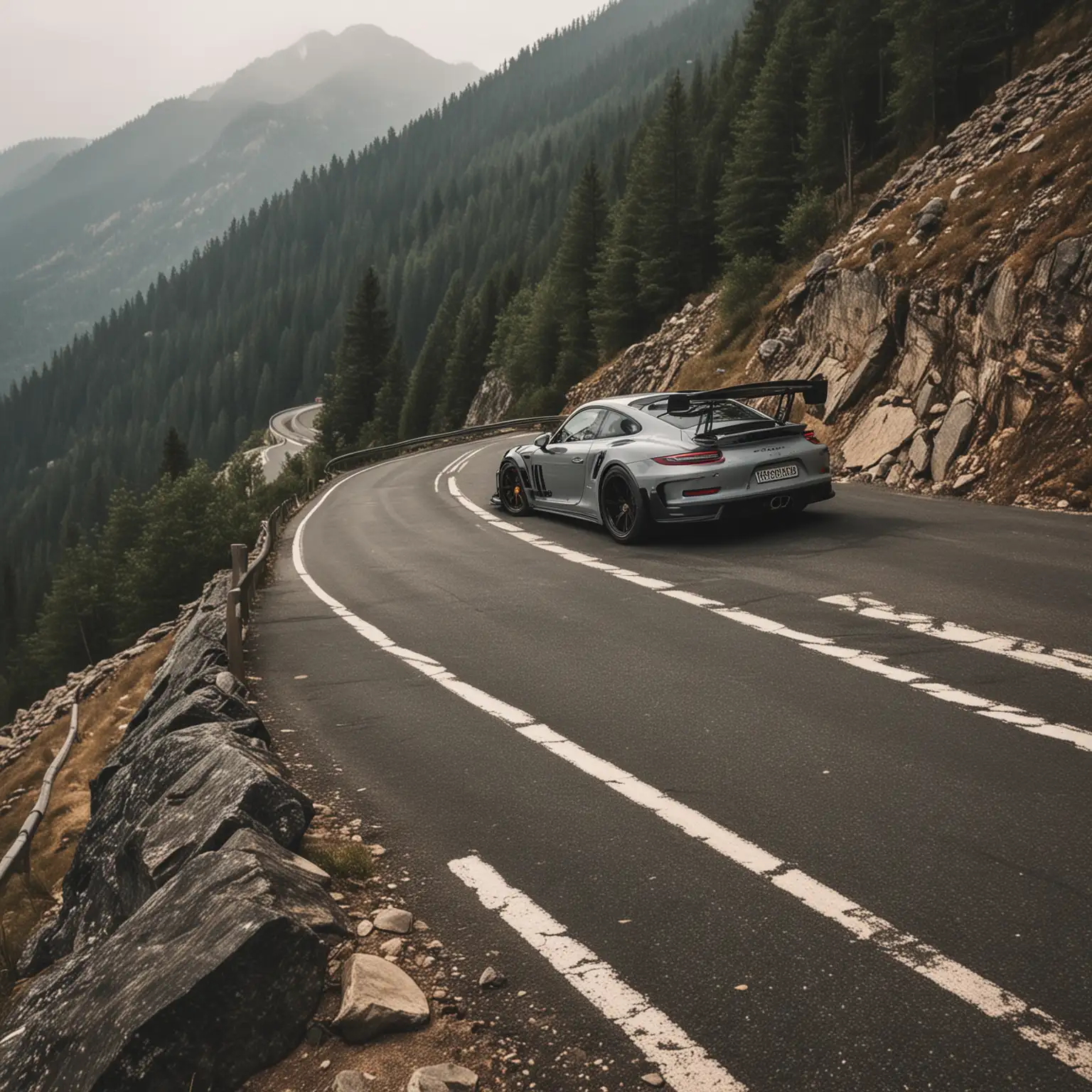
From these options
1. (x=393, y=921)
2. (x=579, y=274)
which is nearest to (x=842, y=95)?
(x=579, y=274)

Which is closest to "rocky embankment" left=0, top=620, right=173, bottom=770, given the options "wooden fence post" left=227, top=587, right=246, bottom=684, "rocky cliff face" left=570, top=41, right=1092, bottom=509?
"rocky cliff face" left=570, top=41, right=1092, bottom=509

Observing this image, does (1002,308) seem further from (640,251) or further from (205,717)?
(640,251)

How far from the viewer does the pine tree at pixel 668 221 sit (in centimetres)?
5538

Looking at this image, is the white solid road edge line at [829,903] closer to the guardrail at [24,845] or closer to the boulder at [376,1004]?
the boulder at [376,1004]

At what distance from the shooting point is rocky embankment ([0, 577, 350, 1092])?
3.04 meters

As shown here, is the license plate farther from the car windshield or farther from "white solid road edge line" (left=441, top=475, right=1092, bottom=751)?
"white solid road edge line" (left=441, top=475, right=1092, bottom=751)

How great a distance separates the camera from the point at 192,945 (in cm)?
329

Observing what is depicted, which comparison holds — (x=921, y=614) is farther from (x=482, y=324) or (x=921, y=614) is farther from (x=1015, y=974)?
(x=482, y=324)

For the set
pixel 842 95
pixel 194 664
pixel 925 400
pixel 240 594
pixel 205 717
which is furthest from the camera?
pixel 842 95

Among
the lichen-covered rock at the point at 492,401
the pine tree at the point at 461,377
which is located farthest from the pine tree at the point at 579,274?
the pine tree at the point at 461,377

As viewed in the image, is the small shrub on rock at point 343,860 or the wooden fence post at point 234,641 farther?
the wooden fence post at point 234,641

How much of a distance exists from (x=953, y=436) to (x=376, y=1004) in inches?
539

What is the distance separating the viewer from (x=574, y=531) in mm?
13234

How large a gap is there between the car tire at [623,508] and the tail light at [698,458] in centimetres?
68
